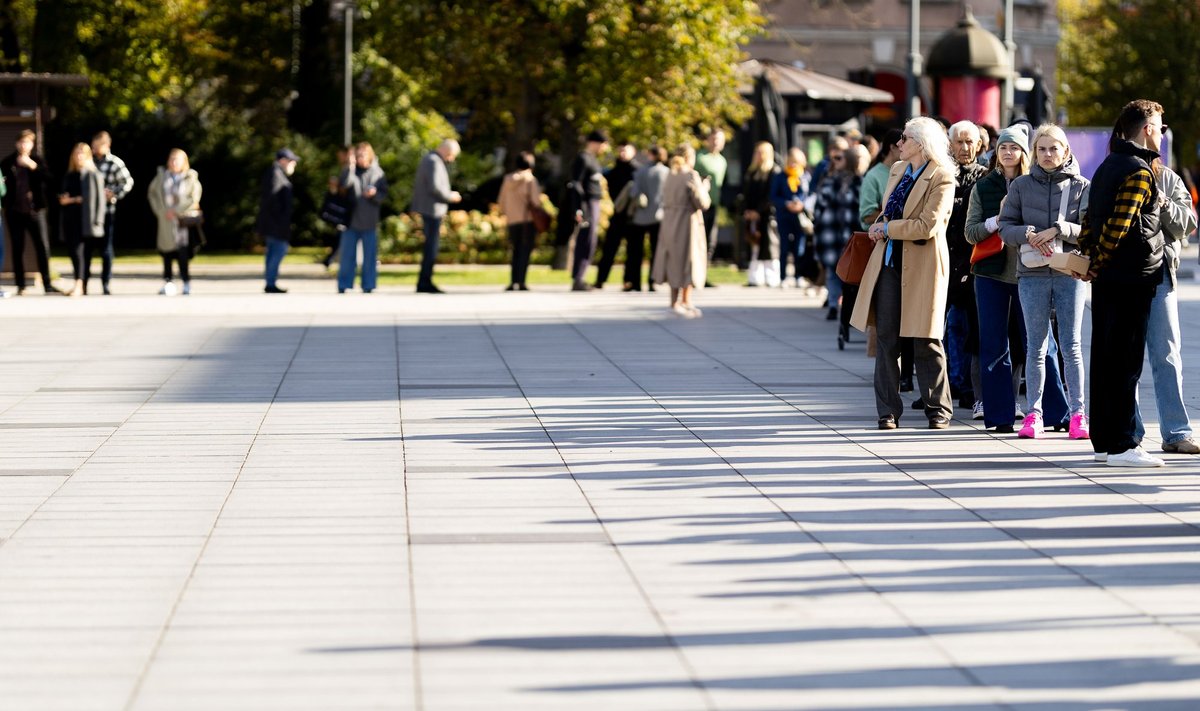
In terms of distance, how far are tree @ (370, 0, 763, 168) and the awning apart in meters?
1.34

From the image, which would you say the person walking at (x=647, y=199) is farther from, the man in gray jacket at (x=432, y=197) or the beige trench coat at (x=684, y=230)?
the beige trench coat at (x=684, y=230)

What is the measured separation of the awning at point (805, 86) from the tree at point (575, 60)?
1.34m

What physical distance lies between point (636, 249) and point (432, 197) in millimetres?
2459

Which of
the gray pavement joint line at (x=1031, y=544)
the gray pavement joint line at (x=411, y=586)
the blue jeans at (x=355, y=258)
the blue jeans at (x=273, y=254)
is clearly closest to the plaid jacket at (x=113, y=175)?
the blue jeans at (x=273, y=254)

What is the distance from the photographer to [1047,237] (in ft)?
33.4

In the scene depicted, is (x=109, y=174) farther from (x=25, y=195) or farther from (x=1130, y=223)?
(x=1130, y=223)

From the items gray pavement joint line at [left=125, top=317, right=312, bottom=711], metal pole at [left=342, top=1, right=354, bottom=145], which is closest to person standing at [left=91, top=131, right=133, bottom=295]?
gray pavement joint line at [left=125, top=317, right=312, bottom=711]

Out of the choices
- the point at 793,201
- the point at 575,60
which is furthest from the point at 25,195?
the point at 575,60

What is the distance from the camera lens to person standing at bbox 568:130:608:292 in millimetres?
24234

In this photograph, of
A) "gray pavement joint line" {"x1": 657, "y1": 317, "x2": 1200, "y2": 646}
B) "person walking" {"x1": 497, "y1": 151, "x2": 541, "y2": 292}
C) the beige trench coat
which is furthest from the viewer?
"person walking" {"x1": 497, "y1": 151, "x2": 541, "y2": 292}

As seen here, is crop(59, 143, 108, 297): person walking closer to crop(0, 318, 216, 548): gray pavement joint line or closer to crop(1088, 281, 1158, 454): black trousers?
crop(0, 318, 216, 548): gray pavement joint line

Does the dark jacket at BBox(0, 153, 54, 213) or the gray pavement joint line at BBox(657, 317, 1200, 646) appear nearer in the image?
the gray pavement joint line at BBox(657, 317, 1200, 646)

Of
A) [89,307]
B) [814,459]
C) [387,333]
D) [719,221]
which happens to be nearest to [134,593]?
[814,459]

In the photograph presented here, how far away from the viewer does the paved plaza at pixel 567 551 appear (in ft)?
18.2
